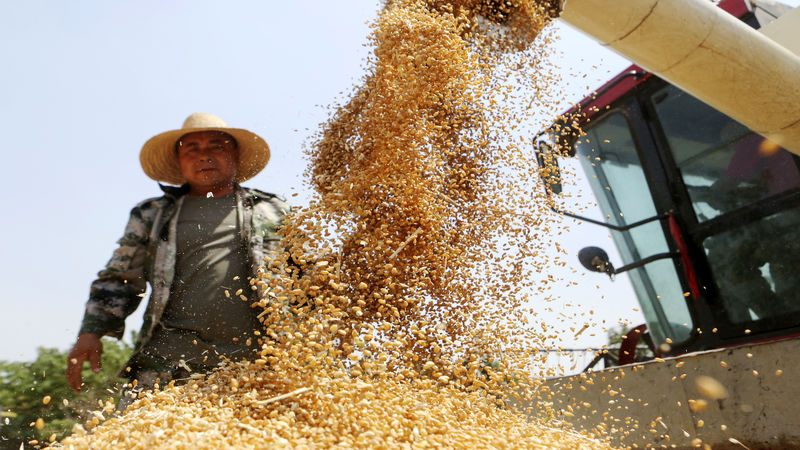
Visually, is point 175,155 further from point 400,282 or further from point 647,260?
point 647,260

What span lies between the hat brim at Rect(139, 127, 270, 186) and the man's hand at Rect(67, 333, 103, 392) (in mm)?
987

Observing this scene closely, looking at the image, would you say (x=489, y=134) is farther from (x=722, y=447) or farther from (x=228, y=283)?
(x=722, y=447)

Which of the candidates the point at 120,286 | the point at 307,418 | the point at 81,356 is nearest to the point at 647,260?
the point at 307,418

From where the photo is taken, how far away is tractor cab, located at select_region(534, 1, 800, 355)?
2.81 metres

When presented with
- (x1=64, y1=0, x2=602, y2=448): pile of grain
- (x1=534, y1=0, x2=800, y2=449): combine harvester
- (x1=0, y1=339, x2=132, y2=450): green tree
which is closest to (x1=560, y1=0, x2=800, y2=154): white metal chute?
(x1=534, y1=0, x2=800, y2=449): combine harvester

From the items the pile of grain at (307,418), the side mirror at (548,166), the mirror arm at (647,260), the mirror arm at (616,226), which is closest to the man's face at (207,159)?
the pile of grain at (307,418)

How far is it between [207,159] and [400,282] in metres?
1.16

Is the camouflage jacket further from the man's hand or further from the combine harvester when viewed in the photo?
the combine harvester

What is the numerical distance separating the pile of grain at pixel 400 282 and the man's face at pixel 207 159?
433mm

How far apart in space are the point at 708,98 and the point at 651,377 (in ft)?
4.04

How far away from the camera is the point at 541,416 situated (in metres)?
2.26

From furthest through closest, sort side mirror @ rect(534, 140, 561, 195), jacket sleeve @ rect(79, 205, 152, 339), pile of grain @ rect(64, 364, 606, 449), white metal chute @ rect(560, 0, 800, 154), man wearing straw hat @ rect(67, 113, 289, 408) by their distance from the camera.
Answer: side mirror @ rect(534, 140, 561, 195) → jacket sleeve @ rect(79, 205, 152, 339) → man wearing straw hat @ rect(67, 113, 289, 408) → white metal chute @ rect(560, 0, 800, 154) → pile of grain @ rect(64, 364, 606, 449)

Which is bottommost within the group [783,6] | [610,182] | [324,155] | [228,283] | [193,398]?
[193,398]

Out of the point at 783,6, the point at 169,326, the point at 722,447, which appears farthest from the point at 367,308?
the point at 783,6
